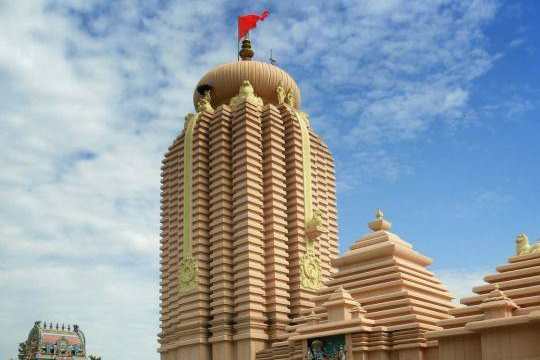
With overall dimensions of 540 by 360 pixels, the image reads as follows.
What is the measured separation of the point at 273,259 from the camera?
149 ft

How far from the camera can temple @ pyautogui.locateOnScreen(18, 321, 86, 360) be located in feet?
243

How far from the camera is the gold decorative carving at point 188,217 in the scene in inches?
1825

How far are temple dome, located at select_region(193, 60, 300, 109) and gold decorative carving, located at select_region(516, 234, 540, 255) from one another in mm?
21166

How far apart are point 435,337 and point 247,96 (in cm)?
2213

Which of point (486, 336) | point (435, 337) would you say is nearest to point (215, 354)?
point (435, 337)

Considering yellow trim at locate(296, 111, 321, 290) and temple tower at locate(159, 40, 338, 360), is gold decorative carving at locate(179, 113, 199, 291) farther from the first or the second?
yellow trim at locate(296, 111, 321, 290)

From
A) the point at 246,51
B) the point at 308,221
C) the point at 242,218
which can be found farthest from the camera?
the point at 246,51

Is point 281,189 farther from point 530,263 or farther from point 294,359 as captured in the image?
point 530,263

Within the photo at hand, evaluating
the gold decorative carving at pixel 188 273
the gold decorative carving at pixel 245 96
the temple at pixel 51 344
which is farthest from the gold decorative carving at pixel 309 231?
the temple at pixel 51 344

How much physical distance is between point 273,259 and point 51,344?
3777 cm

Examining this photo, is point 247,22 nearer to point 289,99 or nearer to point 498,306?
point 289,99

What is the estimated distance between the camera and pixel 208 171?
160 feet

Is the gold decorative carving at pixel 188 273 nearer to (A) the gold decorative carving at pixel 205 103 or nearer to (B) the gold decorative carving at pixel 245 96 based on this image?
(A) the gold decorative carving at pixel 205 103

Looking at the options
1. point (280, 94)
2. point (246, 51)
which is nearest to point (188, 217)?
point (280, 94)
